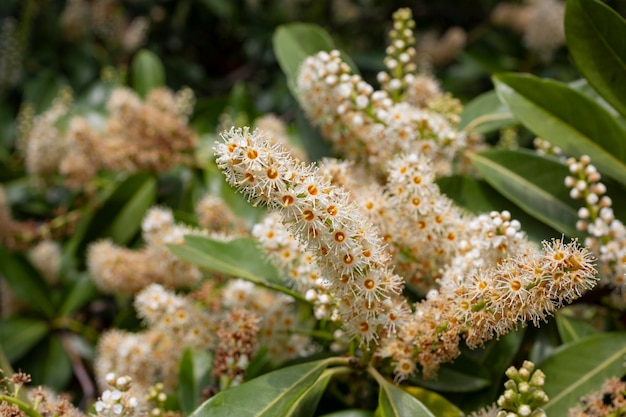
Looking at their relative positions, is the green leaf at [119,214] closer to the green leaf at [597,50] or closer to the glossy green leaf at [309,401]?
the glossy green leaf at [309,401]

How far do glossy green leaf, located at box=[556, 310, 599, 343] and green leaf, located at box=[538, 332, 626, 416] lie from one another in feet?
0.17

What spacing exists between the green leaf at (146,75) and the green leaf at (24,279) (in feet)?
2.71

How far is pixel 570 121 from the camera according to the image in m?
1.35

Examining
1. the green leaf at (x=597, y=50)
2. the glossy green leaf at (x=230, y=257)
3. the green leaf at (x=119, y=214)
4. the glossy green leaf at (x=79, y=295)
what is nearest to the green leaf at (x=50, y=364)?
the glossy green leaf at (x=79, y=295)

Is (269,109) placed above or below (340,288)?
below

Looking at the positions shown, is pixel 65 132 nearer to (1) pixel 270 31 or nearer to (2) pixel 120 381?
(1) pixel 270 31

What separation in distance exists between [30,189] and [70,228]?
1.36 feet

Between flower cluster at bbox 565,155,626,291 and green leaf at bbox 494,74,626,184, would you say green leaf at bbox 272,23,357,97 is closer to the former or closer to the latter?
green leaf at bbox 494,74,626,184

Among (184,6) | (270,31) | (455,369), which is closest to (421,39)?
(270,31)

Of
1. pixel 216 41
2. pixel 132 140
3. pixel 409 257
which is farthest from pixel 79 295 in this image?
pixel 216 41

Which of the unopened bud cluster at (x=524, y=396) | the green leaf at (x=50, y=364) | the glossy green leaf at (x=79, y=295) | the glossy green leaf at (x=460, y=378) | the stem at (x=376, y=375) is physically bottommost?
the green leaf at (x=50, y=364)

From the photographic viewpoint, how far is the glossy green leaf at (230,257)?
1300 mm

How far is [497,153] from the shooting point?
1.48 meters

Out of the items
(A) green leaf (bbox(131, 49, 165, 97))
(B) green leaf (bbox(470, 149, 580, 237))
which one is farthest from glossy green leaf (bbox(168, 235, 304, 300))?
(A) green leaf (bbox(131, 49, 165, 97))
